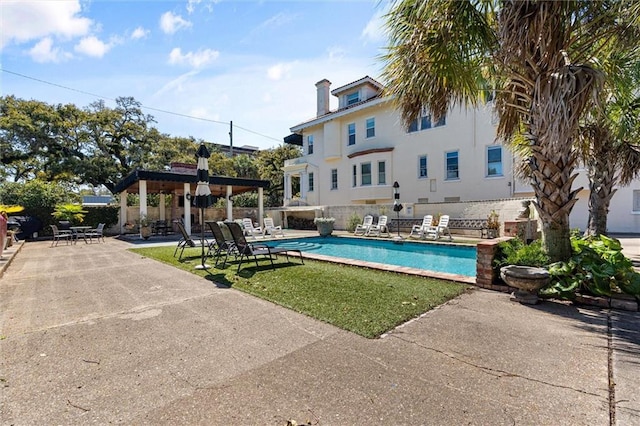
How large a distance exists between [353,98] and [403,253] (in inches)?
661

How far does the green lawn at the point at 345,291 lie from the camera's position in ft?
13.7

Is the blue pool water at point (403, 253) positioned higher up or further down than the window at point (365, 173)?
further down

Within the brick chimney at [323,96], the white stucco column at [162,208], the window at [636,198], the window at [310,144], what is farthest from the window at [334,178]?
the window at [636,198]

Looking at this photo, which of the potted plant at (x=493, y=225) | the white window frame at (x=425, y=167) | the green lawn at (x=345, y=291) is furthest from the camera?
the white window frame at (x=425, y=167)

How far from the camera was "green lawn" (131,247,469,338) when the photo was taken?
13.7 ft

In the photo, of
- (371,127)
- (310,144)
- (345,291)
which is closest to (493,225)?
(371,127)

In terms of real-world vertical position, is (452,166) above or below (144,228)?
above

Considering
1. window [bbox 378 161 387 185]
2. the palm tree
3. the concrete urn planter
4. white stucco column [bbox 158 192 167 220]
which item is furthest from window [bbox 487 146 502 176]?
white stucco column [bbox 158 192 167 220]

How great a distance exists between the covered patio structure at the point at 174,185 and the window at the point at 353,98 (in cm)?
1026

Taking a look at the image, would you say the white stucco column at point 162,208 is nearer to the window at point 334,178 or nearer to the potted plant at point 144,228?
the potted plant at point 144,228

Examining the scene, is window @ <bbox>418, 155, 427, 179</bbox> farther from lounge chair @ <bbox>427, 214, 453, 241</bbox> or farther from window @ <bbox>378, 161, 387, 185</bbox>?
lounge chair @ <bbox>427, 214, 453, 241</bbox>

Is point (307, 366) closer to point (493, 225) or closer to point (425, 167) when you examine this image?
point (493, 225)

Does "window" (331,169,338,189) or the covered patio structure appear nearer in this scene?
the covered patio structure

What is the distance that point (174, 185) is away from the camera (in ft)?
65.3
